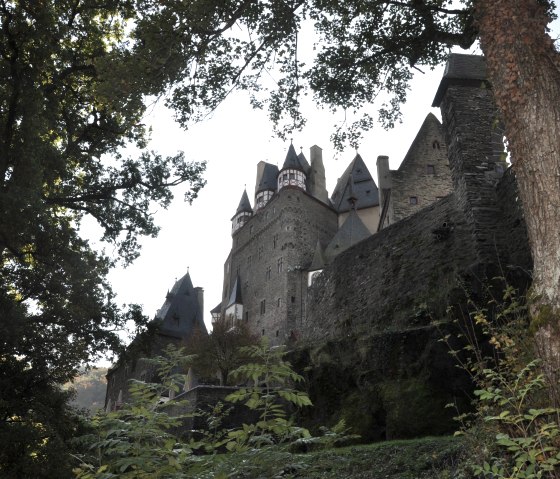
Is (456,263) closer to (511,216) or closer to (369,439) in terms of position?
(511,216)

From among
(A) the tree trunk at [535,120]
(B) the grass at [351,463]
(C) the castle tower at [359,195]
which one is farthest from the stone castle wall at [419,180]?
(C) the castle tower at [359,195]

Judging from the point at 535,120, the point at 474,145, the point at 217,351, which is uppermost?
the point at 474,145

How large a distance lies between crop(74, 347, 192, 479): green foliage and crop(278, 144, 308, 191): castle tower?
53066mm

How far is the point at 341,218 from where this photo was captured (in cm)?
5478

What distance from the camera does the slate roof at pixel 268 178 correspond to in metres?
62.8

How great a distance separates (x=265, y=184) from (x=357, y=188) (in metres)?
12.5

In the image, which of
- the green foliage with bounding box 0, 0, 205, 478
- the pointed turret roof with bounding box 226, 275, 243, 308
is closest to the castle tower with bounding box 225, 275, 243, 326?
the pointed turret roof with bounding box 226, 275, 243, 308

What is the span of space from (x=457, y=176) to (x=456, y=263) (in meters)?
2.23

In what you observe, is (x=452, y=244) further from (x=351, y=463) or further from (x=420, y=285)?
(x=351, y=463)

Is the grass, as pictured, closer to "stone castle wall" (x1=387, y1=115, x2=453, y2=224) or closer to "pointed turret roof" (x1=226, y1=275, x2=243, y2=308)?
"stone castle wall" (x1=387, y1=115, x2=453, y2=224)

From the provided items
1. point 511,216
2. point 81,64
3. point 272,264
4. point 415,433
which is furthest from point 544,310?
point 272,264

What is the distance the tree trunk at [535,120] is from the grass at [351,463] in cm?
209

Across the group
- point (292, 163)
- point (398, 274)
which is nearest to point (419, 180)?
point (398, 274)

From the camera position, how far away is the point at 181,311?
51750 millimetres
